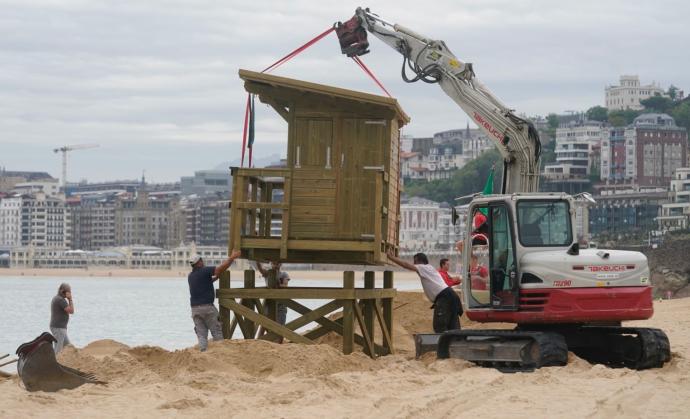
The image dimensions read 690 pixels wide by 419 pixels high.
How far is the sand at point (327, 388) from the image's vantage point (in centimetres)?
1372

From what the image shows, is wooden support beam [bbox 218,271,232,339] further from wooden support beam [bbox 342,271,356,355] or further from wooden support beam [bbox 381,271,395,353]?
wooden support beam [bbox 381,271,395,353]

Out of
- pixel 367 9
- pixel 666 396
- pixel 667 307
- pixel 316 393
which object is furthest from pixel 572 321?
pixel 667 307

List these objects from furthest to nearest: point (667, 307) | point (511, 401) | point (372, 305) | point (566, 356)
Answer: point (667, 307)
point (372, 305)
point (566, 356)
point (511, 401)

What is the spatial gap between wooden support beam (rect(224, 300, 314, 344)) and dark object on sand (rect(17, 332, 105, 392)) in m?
4.12

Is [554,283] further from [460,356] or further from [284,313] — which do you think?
[284,313]

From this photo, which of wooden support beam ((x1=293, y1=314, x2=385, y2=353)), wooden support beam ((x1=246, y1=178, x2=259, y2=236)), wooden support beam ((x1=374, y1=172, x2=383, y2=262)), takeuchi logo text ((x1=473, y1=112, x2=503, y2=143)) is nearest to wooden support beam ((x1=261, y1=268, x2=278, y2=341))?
wooden support beam ((x1=293, y1=314, x2=385, y2=353))

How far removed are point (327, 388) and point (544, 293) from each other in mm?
3643

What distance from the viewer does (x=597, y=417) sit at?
13.4 meters

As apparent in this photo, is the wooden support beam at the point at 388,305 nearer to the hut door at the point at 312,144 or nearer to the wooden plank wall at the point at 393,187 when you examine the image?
the wooden plank wall at the point at 393,187

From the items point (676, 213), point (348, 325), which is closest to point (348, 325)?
point (348, 325)

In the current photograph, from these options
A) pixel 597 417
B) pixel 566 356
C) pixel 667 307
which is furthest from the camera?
pixel 667 307

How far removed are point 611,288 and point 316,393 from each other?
177 inches

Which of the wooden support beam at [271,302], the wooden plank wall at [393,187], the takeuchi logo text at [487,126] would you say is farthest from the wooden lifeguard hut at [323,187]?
the takeuchi logo text at [487,126]

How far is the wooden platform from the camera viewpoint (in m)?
19.2
